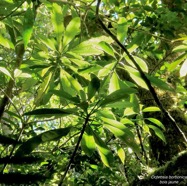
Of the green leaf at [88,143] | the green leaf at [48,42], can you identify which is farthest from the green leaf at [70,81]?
the green leaf at [88,143]

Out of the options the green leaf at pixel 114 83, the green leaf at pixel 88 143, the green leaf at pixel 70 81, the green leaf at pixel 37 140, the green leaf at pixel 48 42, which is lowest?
the green leaf at pixel 88 143

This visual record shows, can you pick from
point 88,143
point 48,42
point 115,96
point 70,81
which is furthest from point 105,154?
point 48,42

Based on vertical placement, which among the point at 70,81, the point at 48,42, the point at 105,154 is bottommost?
the point at 105,154

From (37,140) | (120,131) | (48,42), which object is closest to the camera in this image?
(37,140)

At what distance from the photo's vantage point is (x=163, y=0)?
9.18 feet

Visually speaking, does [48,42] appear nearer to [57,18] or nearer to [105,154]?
[57,18]

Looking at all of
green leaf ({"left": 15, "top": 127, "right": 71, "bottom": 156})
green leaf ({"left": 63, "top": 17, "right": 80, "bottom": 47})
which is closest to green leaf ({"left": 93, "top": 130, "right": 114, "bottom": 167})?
green leaf ({"left": 15, "top": 127, "right": 71, "bottom": 156})

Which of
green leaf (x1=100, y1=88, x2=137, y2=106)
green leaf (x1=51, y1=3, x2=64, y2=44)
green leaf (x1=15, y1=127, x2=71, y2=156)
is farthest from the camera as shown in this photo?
green leaf (x1=51, y1=3, x2=64, y2=44)

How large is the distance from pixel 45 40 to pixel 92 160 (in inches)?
36.1

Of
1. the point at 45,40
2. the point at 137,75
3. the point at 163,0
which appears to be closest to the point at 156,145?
the point at 137,75

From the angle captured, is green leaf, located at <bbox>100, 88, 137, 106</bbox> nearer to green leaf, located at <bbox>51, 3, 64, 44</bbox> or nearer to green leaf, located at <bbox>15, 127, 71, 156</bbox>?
green leaf, located at <bbox>15, 127, 71, 156</bbox>

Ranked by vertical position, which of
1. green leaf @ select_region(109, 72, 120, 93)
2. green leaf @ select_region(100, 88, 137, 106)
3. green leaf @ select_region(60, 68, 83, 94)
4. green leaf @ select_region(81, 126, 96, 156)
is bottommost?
green leaf @ select_region(81, 126, 96, 156)

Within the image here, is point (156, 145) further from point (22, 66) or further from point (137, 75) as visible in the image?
point (22, 66)

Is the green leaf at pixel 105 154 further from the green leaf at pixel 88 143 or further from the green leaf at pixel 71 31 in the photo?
the green leaf at pixel 71 31
